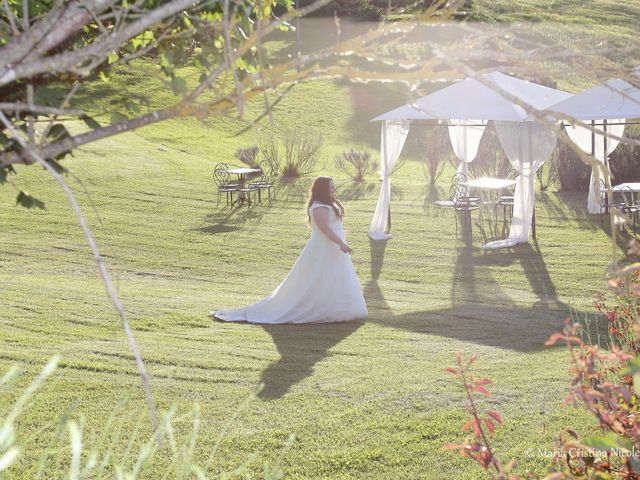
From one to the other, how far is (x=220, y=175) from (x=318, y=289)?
14.2 metres

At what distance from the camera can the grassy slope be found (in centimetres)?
634

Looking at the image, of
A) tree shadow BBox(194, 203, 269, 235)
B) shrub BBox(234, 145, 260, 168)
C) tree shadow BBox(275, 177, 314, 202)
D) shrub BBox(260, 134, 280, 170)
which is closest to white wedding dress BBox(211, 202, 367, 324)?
tree shadow BBox(194, 203, 269, 235)

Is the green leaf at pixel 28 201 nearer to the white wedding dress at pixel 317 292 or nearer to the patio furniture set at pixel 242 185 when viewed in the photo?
the white wedding dress at pixel 317 292

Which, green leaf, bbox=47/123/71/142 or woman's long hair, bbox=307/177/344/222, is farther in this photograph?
woman's long hair, bbox=307/177/344/222

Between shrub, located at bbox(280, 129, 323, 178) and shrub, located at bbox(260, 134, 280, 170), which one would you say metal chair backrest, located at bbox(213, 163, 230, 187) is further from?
shrub, located at bbox(280, 129, 323, 178)

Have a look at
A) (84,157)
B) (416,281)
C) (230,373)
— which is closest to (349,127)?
(84,157)

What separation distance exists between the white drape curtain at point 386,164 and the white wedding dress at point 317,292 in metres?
7.09

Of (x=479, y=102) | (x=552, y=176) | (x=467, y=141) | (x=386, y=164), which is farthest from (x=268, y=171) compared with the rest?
(x=479, y=102)

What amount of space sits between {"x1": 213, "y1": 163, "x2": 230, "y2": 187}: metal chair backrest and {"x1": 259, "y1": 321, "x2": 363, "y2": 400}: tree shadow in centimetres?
1272

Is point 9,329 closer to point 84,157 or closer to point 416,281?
point 416,281

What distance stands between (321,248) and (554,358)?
10.3 feet

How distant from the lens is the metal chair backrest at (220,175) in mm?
23202

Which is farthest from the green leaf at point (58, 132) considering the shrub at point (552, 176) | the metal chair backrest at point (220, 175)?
the shrub at point (552, 176)

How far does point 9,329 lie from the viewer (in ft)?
32.1
